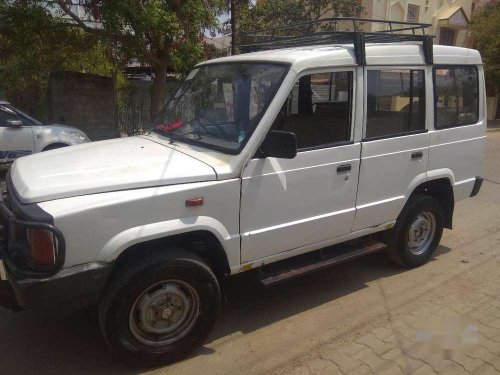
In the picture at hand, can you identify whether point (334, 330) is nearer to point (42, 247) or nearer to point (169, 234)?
point (169, 234)

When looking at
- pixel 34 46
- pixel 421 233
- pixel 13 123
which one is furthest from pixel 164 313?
pixel 34 46

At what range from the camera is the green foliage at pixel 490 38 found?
21000 millimetres

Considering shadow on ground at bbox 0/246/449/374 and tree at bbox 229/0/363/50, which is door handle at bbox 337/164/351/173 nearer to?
shadow on ground at bbox 0/246/449/374

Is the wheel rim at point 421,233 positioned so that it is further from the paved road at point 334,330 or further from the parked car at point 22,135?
the parked car at point 22,135

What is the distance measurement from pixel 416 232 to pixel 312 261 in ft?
4.77

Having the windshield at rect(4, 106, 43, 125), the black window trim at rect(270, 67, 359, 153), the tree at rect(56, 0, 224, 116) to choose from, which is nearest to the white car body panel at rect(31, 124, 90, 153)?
the windshield at rect(4, 106, 43, 125)

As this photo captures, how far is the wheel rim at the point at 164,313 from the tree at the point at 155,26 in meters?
6.62

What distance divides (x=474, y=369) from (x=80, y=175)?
112 inches

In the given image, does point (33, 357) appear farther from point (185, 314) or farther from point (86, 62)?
point (86, 62)

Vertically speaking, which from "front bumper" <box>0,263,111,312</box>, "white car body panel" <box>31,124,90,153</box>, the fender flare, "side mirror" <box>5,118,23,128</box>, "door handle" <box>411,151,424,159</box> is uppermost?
"side mirror" <box>5,118,23,128</box>

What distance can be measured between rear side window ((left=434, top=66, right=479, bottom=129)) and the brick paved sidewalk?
1.74 metres

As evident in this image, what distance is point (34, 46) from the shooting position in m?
9.53

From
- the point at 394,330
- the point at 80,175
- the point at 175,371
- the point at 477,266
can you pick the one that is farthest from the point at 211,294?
the point at 477,266

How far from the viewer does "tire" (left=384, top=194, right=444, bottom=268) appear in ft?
14.4
